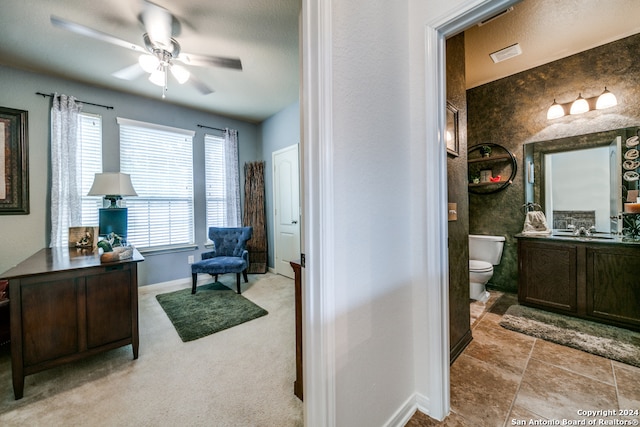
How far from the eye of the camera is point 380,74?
3.92 feet

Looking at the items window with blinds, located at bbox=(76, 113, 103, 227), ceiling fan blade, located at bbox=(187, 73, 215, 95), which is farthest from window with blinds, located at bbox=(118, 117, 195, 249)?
ceiling fan blade, located at bbox=(187, 73, 215, 95)

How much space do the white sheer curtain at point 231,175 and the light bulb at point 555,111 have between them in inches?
173

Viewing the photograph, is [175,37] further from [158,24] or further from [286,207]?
[286,207]

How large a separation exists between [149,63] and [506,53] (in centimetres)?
349

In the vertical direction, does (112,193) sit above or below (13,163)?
below

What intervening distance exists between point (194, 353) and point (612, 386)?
113 inches

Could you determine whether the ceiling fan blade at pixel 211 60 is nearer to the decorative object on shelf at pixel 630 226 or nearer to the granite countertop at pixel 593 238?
the granite countertop at pixel 593 238

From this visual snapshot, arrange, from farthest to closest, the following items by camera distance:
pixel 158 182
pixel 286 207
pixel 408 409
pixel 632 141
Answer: pixel 286 207
pixel 158 182
pixel 632 141
pixel 408 409

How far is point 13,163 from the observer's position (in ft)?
8.95

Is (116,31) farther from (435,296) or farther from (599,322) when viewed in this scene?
(599,322)

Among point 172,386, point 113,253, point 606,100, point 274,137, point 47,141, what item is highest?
point 274,137

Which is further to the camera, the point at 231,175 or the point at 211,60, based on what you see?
the point at 231,175

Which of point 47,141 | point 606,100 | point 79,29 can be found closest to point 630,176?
point 606,100

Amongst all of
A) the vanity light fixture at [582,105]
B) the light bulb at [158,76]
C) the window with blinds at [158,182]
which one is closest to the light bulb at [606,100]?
the vanity light fixture at [582,105]
